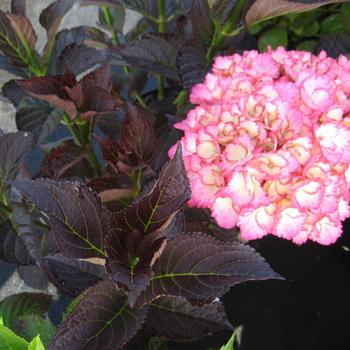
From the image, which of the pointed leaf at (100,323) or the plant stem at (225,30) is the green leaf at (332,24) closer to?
the plant stem at (225,30)

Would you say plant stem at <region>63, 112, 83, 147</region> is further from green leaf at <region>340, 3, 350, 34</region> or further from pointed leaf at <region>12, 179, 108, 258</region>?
green leaf at <region>340, 3, 350, 34</region>

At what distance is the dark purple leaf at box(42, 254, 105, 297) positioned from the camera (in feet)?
2.69

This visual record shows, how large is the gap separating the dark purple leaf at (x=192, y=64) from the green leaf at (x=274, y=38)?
59 centimetres

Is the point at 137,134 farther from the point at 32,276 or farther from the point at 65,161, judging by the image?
the point at 32,276

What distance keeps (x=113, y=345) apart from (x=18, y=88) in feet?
1.76

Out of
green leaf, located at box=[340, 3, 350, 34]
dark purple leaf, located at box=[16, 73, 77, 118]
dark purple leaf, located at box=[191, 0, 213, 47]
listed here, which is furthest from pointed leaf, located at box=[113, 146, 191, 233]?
green leaf, located at box=[340, 3, 350, 34]

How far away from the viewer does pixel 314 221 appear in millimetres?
771

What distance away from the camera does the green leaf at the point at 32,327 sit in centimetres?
81

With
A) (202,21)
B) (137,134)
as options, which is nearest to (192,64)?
(202,21)

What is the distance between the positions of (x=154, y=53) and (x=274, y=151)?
1.38 ft

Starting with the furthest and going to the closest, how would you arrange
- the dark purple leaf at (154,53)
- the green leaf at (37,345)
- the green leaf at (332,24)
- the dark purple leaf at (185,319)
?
the green leaf at (332,24) → the dark purple leaf at (154,53) → the dark purple leaf at (185,319) → the green leaf at (37,345)

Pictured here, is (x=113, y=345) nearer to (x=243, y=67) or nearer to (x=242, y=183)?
(x=242, y=183)

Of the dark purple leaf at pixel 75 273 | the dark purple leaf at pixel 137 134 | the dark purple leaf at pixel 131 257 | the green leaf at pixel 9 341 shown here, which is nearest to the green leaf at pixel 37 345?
the green leaf at pixel 9 341

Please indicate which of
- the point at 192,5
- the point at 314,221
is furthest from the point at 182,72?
the point at 314,221
